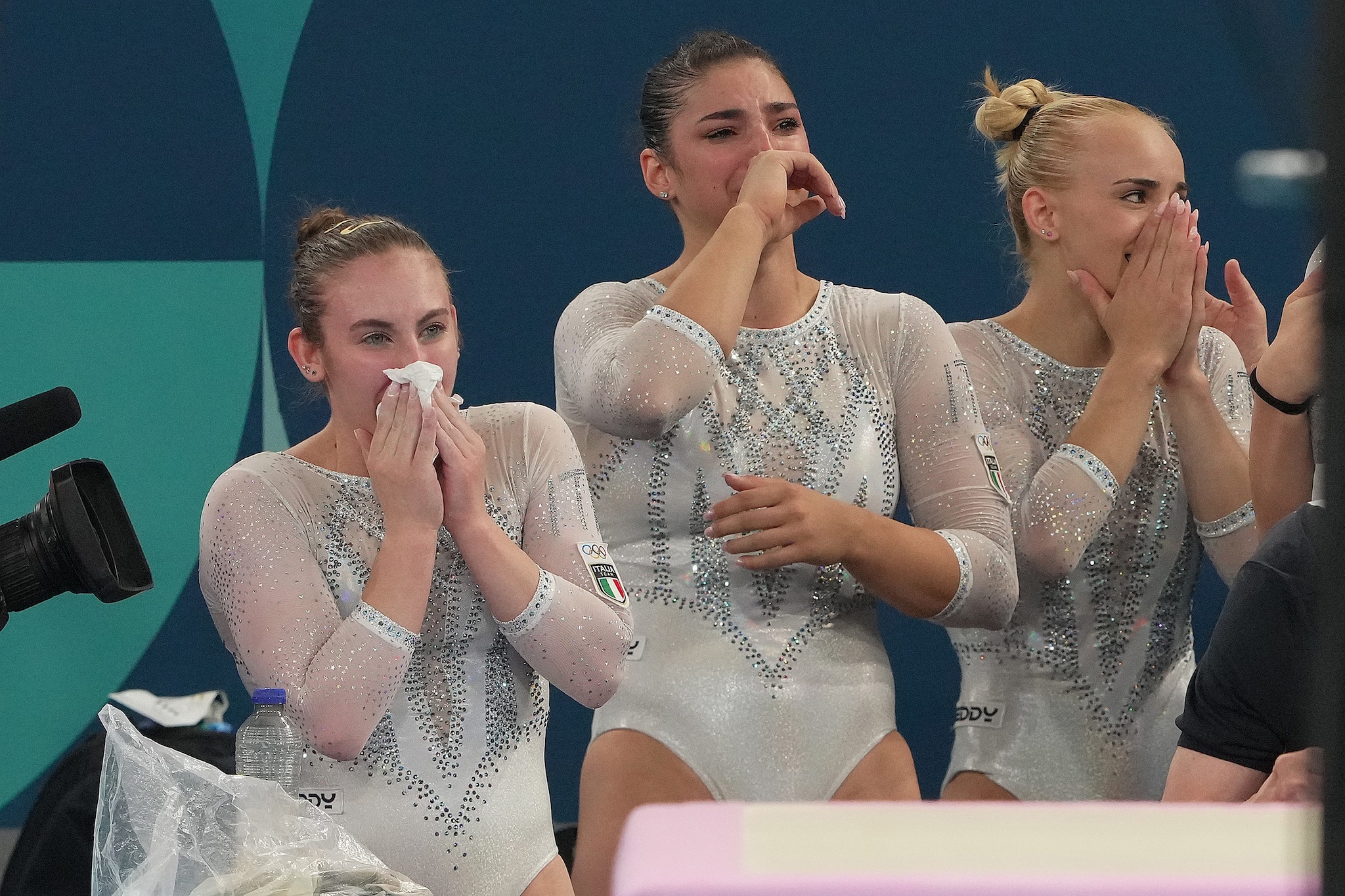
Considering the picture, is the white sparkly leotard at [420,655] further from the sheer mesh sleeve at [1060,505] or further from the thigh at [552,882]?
the sheer mesh sleeve at [1060,505]

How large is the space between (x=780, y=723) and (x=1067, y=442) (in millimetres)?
566

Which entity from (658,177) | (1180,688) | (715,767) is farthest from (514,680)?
(1180,688)

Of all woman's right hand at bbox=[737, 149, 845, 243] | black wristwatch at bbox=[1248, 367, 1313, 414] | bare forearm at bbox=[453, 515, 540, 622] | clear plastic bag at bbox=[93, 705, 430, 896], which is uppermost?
woman's right hand at bbox=[737, 149, 845, 243]

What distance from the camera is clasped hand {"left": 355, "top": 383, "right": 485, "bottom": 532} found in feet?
5.12

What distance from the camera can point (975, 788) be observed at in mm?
1937

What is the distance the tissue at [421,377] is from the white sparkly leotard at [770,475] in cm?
19

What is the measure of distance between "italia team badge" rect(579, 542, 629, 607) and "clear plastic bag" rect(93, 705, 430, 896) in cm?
53

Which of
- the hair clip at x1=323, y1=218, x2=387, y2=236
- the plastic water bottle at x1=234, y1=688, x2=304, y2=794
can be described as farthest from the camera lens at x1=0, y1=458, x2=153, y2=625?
the hair clip at x1=323, y1=218, x2=387, y2=236

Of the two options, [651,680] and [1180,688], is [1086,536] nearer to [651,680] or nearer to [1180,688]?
[1180,688]

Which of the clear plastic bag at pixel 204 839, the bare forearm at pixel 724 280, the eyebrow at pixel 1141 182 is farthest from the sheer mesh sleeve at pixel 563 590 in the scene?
the eyebrow at pixel 1141 182

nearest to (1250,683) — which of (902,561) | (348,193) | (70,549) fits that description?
(902,561)

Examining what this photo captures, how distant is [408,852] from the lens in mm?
1535

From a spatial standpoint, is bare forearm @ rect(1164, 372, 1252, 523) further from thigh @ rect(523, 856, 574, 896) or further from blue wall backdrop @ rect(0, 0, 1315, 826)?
thigh @ rect(523, 856, 574, 896)

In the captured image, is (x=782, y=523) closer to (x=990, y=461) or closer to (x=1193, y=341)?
(x=990, y=461)
